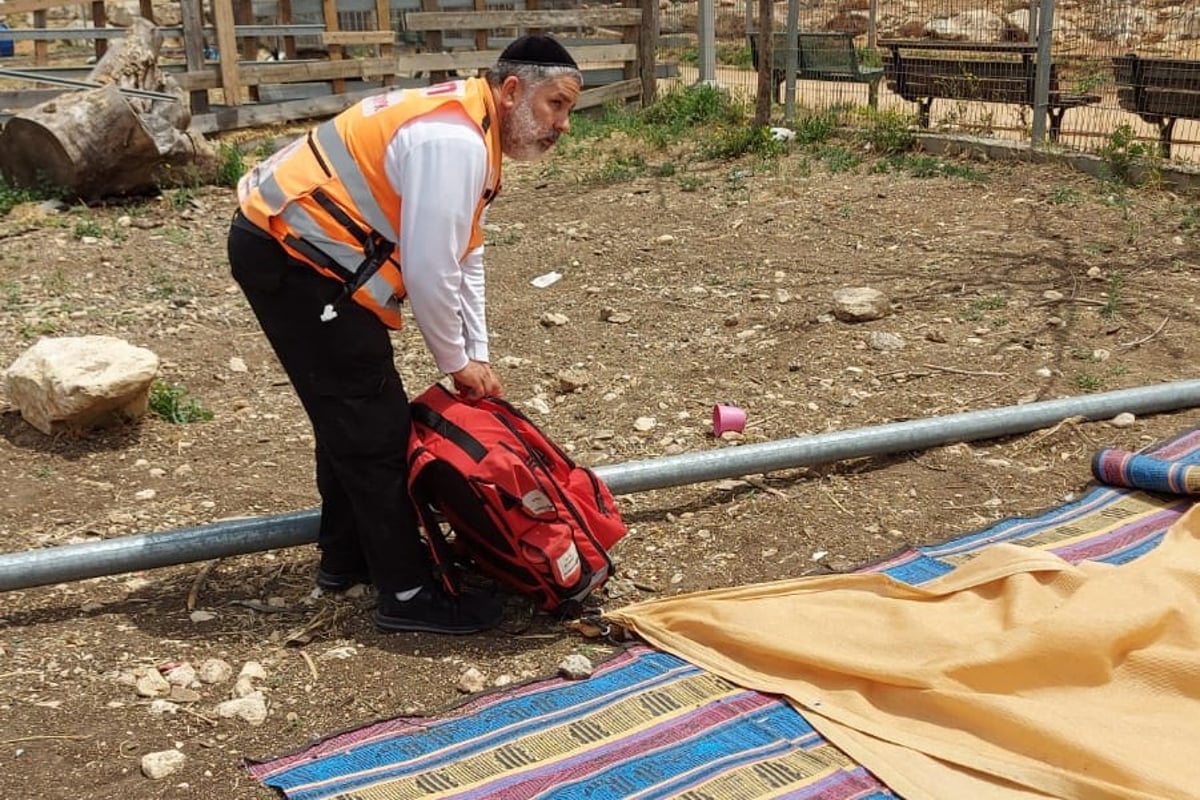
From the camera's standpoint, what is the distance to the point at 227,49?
11.6 metres

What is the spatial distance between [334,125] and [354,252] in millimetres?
336

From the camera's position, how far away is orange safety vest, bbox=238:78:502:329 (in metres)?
3.17

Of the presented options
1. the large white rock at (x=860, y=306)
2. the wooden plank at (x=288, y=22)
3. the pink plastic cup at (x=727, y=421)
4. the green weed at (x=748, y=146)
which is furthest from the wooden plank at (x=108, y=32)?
the pink plastic cup at (x=727, y=421)

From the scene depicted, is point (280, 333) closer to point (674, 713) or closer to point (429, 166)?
point (429, 166)

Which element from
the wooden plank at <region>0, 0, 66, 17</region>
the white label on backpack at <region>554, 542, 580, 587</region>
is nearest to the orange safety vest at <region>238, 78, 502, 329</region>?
the white label on backpack at <region>554, 542, 580, 587</region>

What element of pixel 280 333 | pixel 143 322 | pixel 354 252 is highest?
pixel 354 252

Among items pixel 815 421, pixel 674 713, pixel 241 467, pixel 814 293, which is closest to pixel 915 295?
pixel 814 293

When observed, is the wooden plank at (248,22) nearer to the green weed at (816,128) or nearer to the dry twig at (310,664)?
the green weed at (816,128)

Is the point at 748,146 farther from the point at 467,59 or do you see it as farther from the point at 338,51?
the point at 338,51

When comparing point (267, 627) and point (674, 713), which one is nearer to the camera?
point (674, 713)

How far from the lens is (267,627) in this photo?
371 centimetres

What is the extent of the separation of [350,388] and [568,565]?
78 centimetres

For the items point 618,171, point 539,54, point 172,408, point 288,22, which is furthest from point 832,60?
point 539,54

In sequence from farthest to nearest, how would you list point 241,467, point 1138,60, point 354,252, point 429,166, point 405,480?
point 1138,60 < point 241,467 < point 405,480 < point 354,252 < point 429,166
